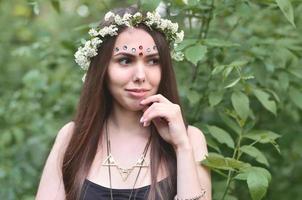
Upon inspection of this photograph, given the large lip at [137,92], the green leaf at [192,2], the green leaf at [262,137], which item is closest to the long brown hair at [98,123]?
the large lip at [137,92]

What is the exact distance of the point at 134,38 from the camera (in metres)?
2.15

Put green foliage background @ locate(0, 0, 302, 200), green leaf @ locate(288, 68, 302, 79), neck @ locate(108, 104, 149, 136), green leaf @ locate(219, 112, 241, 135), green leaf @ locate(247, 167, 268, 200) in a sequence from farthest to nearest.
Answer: green leaf @ locate(288, 68, 302, 79) < green leaf @ locate(219, 112, 241, 135) < green foliage background @ locate(0, 0, 302, 200) < neck @ locate(108, 104, 149, 136) < green leaf @ locate(247, 167, 268, 200)

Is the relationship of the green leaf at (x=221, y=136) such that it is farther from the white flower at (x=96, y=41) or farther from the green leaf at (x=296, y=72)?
the white flower at (x=96, y=41)

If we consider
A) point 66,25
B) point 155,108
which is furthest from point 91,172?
point 66,25

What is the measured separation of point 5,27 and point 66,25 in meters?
0.49

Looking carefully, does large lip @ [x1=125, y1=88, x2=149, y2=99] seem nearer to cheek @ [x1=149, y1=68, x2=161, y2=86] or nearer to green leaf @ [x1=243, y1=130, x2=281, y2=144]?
cheek @ [x1=149, y1=68, x2=161, y2=86]

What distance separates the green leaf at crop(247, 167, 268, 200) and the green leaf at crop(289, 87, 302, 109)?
0.71 metres

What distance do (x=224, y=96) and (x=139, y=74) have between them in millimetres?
633

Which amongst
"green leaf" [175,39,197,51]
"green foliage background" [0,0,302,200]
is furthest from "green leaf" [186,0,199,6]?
"green leaf" [175,39,197,51]

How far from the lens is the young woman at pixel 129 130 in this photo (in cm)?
211

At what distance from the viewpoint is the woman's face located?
6.96 ft

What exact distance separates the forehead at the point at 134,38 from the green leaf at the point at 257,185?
54 cm

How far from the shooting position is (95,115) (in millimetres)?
2258

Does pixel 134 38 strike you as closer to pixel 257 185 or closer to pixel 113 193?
pixel 113 193
